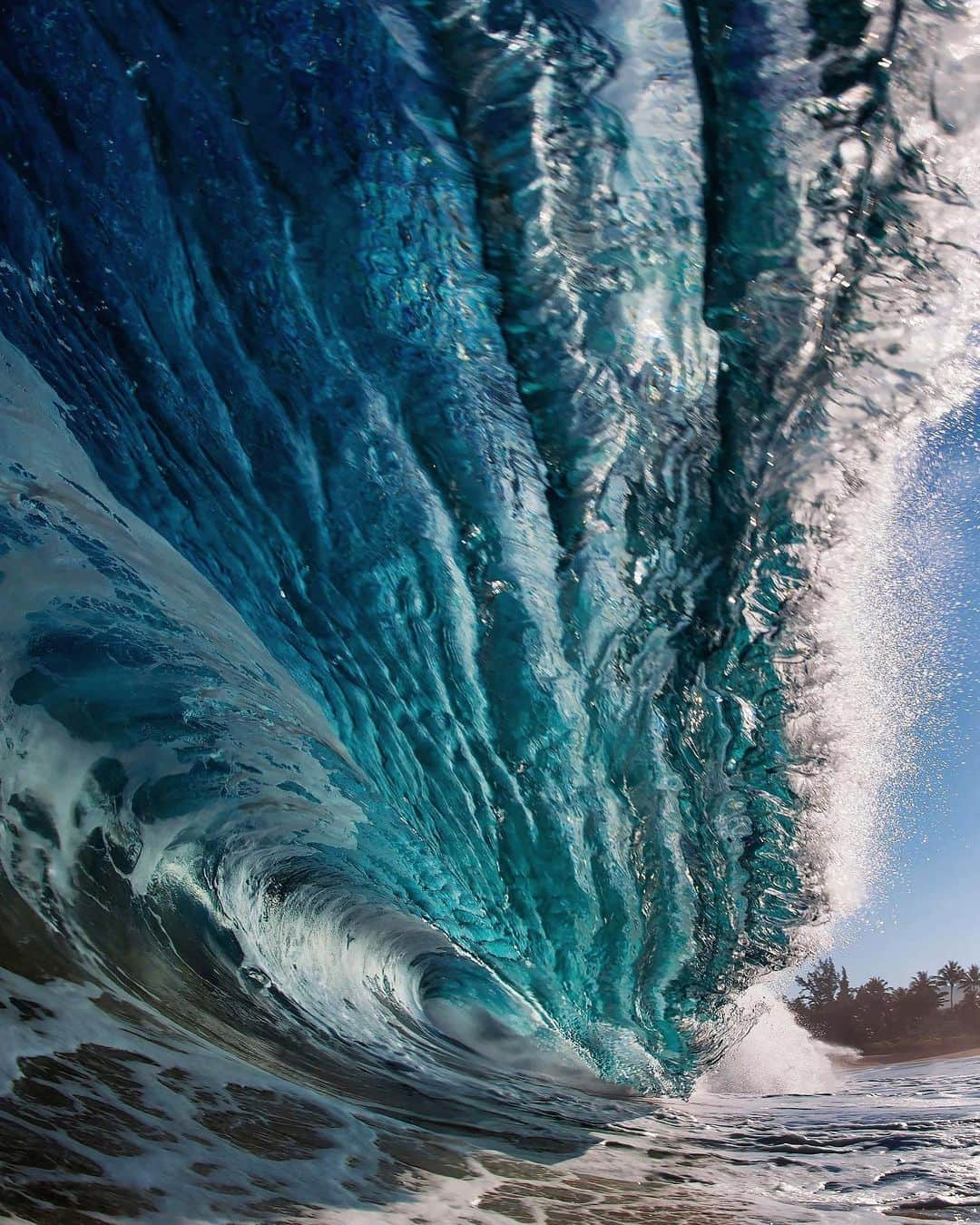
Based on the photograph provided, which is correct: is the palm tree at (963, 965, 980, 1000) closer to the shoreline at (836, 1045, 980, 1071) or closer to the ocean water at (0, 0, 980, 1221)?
the shoreline at (836, 1045, 980, 1071)

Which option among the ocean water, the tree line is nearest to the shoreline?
the tree line

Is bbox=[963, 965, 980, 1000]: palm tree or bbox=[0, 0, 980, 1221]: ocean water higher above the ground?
bbox=[963, 965, 980, 1000]: palm tree

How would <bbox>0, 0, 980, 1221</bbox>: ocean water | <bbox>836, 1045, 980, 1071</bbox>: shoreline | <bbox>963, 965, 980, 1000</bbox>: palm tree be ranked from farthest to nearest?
<bbox>963, 965, 980, 1000</bbox>: palm tree → <bbox>836, 1045, 980, 1071</bbox>: shoreline → <bbox>0, 0, 980, 1221</bbox>: ocean water

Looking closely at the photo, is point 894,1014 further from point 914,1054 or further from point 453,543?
point 453,543

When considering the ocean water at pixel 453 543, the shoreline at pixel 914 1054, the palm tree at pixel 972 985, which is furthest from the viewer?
the palm tree at pixel 972 985

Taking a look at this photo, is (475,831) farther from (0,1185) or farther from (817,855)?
(0,1185)

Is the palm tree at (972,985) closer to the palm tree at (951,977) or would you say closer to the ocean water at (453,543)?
the palm tree at (951,977)

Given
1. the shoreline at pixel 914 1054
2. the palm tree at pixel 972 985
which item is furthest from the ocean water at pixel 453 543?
the palm tree at pixel 972 985


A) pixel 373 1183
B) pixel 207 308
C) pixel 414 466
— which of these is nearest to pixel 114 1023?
pixel 373 1183
